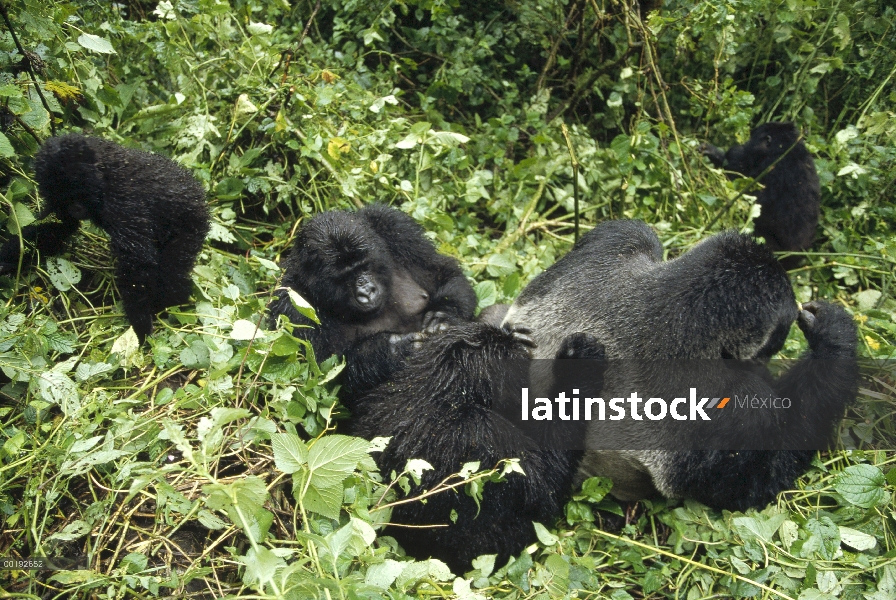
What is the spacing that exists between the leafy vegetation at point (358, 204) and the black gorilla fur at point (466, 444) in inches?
4.3

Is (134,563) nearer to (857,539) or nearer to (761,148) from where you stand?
(857,539)

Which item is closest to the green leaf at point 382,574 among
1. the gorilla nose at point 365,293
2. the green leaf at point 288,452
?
the green leaf at point 288,452

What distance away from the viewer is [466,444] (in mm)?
2832

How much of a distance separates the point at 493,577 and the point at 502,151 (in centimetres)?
293

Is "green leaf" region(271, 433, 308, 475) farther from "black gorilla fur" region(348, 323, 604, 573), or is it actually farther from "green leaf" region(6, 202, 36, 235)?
"green leaf" region(6, 202, 36, 235)

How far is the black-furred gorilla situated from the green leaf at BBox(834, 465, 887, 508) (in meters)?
3.03

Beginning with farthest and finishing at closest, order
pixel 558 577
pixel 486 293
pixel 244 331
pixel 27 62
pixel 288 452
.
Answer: pixel 486 293 < pixel 27 62 < pixel 558 577 < pixel 244 331 < pixel 288 452

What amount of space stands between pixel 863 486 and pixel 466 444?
1559mm

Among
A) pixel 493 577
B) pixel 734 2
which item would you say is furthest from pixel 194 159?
pixel 734 2

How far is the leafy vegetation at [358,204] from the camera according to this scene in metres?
2.53

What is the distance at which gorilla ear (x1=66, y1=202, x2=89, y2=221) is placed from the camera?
3182 millimetres

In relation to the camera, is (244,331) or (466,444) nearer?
(244,331)

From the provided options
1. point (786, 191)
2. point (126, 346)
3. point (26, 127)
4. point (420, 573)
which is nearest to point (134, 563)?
point (420, 573)

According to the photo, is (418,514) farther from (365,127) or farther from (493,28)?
(493,28)
